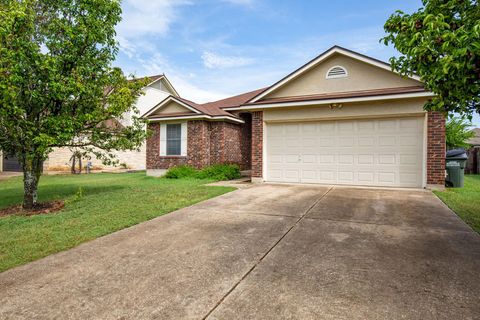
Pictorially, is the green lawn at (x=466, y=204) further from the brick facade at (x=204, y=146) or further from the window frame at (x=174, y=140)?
the window frame at (x=174, y=140)

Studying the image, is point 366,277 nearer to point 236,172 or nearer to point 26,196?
point 26,196

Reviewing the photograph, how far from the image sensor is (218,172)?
1356 centimetres

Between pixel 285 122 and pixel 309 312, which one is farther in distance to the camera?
pixel 285 122

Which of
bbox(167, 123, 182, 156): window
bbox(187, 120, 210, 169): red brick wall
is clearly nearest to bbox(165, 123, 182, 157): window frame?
bbox(167, 123, 182, 156): window

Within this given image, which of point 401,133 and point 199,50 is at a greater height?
point 199,50

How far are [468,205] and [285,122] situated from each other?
6539 mm

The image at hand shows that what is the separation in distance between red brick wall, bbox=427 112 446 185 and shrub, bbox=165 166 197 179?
985 centimetres

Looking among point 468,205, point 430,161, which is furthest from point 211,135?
point 468,205

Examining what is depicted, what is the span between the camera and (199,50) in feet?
61.6

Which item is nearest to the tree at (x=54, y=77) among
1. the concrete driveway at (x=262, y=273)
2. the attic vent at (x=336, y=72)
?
the concrete driveway at (x=262, y=273)

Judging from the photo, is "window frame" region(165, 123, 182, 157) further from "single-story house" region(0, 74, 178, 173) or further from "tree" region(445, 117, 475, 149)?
"tree" region(445, 117, 475, 149)

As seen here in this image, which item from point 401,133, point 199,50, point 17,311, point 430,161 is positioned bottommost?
point 17,311

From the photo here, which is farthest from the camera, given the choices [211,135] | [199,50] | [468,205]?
[199,50]

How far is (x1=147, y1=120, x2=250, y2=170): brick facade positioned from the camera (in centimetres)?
1460
